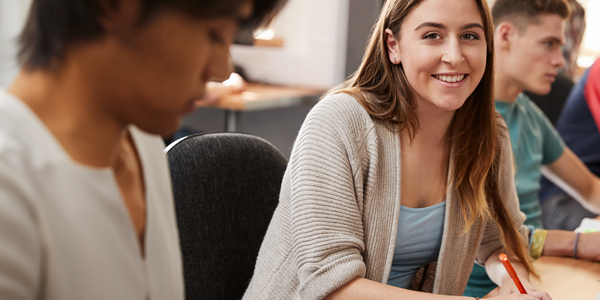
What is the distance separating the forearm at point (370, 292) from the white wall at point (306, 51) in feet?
9.40

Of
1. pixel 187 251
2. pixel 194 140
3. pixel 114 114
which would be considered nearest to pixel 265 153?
pixel 194 140

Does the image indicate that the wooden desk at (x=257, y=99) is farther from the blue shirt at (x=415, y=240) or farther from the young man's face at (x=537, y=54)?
the blue shirt at (x=415, y=240)

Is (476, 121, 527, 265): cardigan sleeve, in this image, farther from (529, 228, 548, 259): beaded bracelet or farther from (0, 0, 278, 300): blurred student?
(0, 0, 278, 300): blurred student

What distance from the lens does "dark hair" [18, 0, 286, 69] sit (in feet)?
1.28

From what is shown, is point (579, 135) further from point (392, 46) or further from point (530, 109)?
point (392, 46)

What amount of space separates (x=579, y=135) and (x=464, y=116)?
4.53 ft

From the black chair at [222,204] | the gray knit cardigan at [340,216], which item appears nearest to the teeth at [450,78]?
the gray knit cardigan at [340,216]

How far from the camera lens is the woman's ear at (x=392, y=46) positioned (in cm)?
110

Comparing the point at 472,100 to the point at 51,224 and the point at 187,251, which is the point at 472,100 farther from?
the point at 51,224

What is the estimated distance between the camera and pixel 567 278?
1136 mm

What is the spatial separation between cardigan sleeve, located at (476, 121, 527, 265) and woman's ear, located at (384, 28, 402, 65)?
33 cm

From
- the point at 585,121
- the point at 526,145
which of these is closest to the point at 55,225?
the point at 526,145

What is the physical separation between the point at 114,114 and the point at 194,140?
68 cm

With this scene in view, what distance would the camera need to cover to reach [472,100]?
1.18 metres
